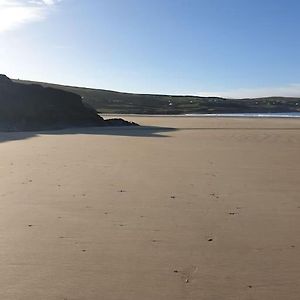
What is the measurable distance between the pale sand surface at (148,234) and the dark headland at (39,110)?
2516 cm

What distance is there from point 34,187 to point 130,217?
2.97 metres

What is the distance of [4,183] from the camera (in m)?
9.61

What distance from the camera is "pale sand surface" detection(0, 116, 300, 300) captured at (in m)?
4.37

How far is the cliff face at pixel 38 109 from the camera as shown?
36.3 metres

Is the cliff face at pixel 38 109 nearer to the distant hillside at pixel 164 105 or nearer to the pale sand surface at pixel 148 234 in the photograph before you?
the pale sand surface at pixel 148 234

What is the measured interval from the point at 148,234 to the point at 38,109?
112 ft

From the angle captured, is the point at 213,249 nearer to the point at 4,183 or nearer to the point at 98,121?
the point at 4,183

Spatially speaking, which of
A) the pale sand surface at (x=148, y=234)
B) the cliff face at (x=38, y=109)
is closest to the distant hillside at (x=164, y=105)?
the cliff face at (x=38, y=109)

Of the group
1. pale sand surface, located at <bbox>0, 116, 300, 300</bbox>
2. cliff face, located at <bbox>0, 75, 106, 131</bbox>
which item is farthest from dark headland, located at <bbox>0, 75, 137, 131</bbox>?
pale sand surface, located at <bbox>0, 116, 300, 300</bbox>

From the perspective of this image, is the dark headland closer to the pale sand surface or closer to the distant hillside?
the pale sand surface

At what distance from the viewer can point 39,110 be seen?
38750 millimetres

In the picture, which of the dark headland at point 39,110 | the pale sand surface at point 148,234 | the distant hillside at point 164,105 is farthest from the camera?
the distant hillside at point 164,105

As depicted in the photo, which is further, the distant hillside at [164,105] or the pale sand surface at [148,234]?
the distant hillside at [164,105]

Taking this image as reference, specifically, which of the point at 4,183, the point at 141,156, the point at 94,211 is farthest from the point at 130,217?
the point at 141,156
